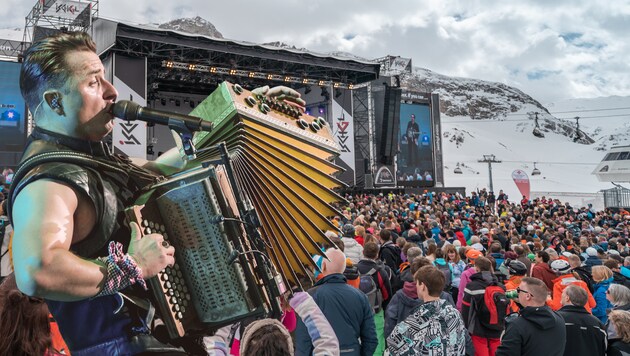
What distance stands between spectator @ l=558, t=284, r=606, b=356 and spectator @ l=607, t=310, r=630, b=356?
0.14 meters

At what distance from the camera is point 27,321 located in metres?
1.72

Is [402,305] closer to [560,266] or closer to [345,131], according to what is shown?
[560,266]

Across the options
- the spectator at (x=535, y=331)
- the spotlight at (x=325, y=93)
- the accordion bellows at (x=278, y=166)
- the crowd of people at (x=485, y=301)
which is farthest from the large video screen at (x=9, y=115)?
the accordion bellows at (x=278, y=166)

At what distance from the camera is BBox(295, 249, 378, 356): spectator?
3391 mm

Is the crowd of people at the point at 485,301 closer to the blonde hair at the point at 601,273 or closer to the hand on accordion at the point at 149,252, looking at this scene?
the blonde hair at the point at 601,273

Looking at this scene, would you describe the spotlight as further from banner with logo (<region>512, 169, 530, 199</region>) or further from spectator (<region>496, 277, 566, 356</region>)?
spectator (<region>496, 277, 566, 356</region>)

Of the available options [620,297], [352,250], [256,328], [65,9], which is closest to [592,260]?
[620,297]

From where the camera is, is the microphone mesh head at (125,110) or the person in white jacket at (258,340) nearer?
the microphone mesh head at (125,110)

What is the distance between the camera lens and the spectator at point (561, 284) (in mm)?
4779

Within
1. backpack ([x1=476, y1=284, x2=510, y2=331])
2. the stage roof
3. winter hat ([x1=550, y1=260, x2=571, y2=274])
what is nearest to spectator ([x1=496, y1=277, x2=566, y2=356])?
backpack ([x1=476, y1=284, x2=510, y2=331])

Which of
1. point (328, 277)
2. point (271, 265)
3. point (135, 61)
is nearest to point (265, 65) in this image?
point (135, 61)

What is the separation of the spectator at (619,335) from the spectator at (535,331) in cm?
69

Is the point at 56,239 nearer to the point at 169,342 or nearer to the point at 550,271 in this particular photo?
the point at 169,342

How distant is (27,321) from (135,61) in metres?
16.0
